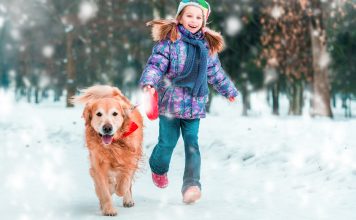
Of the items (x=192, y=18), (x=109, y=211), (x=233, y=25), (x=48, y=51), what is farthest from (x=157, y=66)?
(x=48, y=51)

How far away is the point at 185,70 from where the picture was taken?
6082 millimetres

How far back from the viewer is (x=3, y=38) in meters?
54.2

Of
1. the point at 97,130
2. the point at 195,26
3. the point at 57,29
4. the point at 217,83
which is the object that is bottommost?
the point at 97,130

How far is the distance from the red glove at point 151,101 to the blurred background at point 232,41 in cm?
128

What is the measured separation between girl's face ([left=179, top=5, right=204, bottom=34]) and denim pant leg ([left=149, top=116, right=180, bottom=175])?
971mm

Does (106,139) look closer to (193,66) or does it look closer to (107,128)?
(107,128)

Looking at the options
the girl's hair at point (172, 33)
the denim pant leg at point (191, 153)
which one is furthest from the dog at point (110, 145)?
the girl's hair at point (172, 33)

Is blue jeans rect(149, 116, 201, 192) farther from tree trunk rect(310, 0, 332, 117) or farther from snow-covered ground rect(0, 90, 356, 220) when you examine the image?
tree trunk rect(310, 0, 332, 117)

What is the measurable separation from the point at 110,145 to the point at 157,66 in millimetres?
962

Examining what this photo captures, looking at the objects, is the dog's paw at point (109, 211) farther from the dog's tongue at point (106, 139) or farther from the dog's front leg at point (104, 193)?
the dog's tongue at point (106, 139)

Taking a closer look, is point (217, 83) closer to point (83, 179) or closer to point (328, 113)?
point (83, 179)

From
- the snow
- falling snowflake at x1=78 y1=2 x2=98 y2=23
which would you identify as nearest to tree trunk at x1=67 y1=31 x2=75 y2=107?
falling snowflake at x1=78 y1=2 x2=98 y2=23

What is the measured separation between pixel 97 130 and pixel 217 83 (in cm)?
156

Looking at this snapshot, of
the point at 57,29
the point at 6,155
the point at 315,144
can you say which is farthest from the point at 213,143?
the point at 57,29
